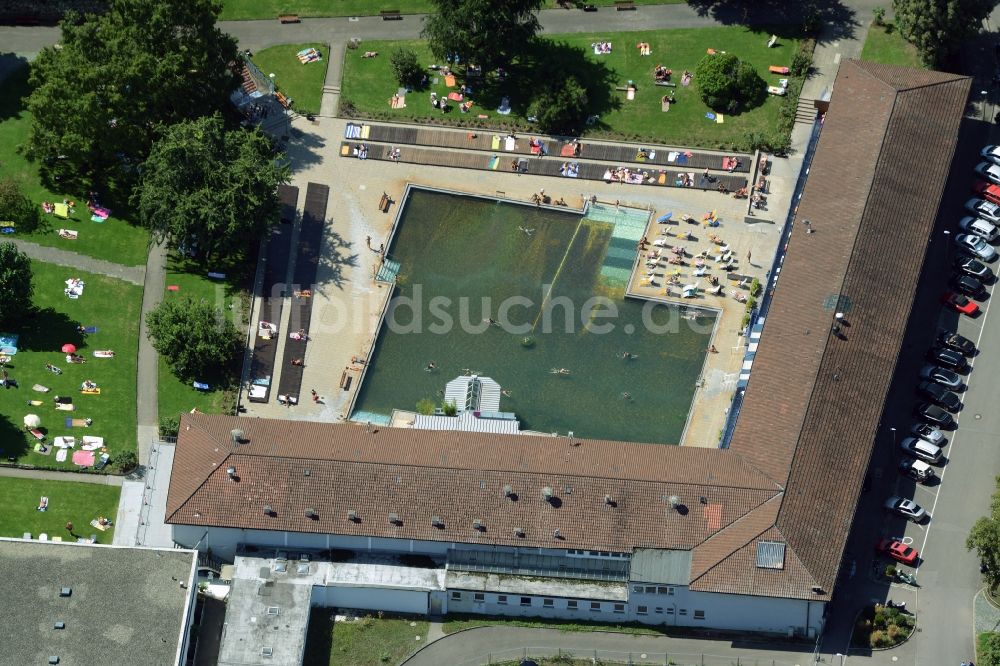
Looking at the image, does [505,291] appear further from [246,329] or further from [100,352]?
[100,352]

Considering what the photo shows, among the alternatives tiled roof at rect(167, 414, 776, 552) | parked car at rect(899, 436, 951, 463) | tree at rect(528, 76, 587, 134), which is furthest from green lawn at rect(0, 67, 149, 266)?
parked car at rect(899, 436, 951, 463)

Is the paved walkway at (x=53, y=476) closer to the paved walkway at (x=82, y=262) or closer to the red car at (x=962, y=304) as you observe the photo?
the paved walkway at (x=82, y=262)

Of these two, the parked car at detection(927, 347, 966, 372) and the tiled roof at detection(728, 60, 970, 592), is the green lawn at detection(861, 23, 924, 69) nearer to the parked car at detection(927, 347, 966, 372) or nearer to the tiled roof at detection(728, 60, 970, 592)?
the tiled roof at detection(728, 60, 970, 592)

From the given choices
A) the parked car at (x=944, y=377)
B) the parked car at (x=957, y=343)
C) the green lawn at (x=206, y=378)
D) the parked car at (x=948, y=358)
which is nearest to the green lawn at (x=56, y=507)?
the green lawn at (x=206, y=378)

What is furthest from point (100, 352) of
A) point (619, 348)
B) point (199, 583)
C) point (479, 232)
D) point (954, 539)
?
point (954, 539)

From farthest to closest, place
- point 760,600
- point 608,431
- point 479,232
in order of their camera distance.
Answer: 1. point 479,232
2. point 608,431
3. point 760,600

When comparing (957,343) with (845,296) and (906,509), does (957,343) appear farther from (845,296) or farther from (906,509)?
A: (906,509)
